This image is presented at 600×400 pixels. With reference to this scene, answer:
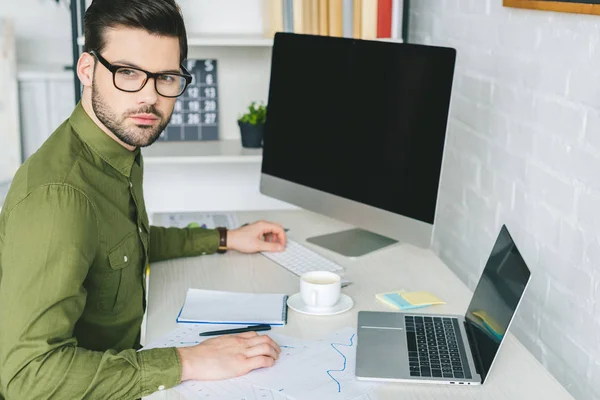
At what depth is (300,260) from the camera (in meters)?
1.84

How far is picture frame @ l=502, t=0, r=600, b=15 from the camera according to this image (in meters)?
1.45

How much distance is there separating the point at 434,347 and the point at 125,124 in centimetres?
67

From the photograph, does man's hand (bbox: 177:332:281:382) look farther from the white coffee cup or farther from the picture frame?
the picture frame

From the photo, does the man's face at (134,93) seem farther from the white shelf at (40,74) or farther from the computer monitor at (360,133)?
the white shelf at (40,74)

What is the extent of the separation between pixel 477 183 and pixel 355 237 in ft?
1.20

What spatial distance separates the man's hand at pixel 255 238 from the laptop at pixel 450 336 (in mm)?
448

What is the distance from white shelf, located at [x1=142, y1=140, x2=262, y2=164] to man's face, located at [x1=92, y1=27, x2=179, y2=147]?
1047 mm

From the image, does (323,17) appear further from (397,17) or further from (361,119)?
(361,119)

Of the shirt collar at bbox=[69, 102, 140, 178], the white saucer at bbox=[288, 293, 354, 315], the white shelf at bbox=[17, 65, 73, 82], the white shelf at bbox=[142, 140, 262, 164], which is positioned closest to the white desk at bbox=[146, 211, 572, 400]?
the white saucer at bbox=[288, 293, 354, 315]

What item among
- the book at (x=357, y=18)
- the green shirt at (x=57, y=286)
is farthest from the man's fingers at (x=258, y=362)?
the book at (x=357, y=18)

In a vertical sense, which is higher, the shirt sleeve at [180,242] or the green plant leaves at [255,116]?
the green plant leaves at [255,116]

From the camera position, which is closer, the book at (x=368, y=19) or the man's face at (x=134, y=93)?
the man's face at (x=134, y=93)

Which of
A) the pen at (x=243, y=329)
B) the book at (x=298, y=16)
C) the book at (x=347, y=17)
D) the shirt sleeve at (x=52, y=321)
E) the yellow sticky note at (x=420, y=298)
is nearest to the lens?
the shirt sleeve at (x=52, y=321)

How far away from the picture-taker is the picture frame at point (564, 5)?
4.75 ft
